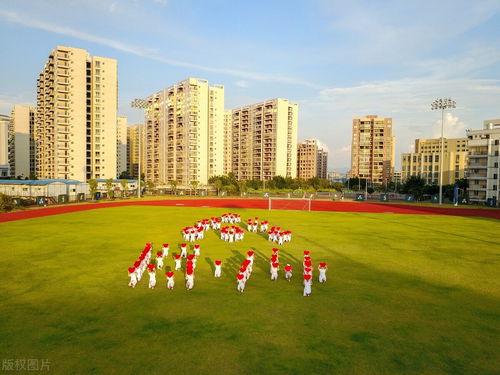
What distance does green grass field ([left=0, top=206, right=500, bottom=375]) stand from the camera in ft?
24.6

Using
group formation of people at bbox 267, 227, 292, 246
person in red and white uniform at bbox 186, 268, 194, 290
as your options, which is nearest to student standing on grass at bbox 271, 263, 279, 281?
person in red and white uniform at bbox 186, 268, 194, 290

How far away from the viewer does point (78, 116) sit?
7906 centimetres

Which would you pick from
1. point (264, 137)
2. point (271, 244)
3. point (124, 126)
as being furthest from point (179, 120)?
point (271, 244)

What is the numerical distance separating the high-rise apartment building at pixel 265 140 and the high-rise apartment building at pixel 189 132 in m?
20.3

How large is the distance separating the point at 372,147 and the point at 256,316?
15880cm

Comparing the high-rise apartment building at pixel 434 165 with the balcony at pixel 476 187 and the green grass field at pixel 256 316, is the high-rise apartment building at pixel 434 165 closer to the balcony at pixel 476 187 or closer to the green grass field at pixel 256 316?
the balcony at pixel 476 187

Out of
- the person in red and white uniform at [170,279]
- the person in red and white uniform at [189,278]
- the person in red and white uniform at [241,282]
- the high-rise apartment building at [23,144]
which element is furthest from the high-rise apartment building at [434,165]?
the high-rise apartment building at [23,144]

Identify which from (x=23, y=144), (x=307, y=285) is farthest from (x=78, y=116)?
(x=307, y=285)

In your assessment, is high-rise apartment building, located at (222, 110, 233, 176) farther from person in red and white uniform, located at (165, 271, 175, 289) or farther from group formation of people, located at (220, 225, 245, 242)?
person in red and white uniform, located at (165, 271, 175, 289)

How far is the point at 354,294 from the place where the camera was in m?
11.9

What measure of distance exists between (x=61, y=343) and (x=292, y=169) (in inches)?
5059

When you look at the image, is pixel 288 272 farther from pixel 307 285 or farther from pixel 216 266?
pixel 216 266

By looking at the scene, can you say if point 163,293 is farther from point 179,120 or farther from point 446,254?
point 179,120

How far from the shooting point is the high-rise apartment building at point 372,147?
152 m
